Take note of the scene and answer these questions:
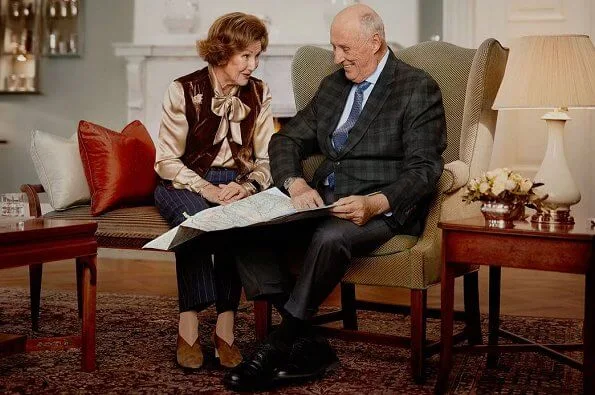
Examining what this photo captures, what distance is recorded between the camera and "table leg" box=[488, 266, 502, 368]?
2.74m

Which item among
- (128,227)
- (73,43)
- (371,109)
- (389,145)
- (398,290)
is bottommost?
(398,290)

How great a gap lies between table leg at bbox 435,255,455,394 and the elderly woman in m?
0.87

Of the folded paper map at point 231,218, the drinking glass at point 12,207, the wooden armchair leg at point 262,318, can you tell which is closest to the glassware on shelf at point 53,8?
the drinking glass at point 12,207

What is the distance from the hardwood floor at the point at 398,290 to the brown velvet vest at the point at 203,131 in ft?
3.99

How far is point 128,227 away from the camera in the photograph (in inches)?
124

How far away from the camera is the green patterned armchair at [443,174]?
2568 mm

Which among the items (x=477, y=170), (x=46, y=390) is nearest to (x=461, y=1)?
Result: (x=477, y=170)

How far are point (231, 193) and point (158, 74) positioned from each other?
3.33 m

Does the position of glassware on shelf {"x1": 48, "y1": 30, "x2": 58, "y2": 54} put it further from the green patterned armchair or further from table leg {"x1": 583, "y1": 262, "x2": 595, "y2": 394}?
table leg {"x1": 583, "y1": 262, "x2": 595, "y2": 394}

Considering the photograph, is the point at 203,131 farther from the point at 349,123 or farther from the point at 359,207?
the point at 359,207

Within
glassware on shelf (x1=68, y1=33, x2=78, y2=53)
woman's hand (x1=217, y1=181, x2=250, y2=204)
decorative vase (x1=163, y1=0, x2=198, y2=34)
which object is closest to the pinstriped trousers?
woman's hand (x1=217, y1=181, x2=250, y2=204)

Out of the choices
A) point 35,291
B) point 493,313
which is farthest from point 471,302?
point 35,291

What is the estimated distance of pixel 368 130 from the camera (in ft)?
9.25

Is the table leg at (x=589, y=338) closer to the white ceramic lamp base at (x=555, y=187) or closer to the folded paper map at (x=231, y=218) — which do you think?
the white ceramic lamp base at (x=555, y=187)
